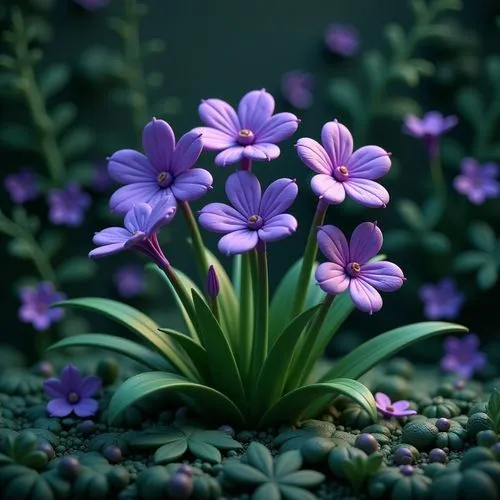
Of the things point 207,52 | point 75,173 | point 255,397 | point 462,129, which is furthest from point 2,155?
point 462,129

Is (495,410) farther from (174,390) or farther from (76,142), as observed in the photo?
(76,142)

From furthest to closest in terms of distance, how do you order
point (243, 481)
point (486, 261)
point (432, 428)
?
point (486, 261) → point (432, 428) → point (243, 481)

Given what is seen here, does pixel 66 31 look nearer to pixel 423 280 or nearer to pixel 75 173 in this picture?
pixel 75 173

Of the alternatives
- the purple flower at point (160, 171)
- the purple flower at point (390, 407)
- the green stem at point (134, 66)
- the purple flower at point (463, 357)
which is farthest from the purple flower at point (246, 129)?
the purple flower at point (463, 357)

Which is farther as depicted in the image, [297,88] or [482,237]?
[297,88]

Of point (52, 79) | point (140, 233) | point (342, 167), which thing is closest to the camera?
point (140, 233)

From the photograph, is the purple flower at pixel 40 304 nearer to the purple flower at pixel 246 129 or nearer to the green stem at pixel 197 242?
the green stem at pixel 197 242

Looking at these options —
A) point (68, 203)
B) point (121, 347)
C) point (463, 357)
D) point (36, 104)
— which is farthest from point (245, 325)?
point (36, 104)

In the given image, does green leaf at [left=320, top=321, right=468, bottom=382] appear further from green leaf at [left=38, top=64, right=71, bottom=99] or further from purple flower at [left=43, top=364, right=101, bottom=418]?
green leaf at [left=38, top=64, right=71, bottom=99]
